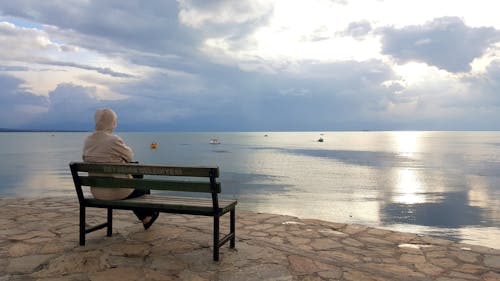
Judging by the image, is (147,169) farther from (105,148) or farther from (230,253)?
(230,253)

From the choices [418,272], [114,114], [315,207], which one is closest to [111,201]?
[114,114]

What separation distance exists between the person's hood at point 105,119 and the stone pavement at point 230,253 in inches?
63.8

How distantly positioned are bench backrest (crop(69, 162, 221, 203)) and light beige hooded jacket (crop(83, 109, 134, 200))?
0.20 meters

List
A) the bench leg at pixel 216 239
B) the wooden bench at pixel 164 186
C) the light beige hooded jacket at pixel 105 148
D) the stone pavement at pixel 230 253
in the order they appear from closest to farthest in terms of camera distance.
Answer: the stone pavement at pixel 230 253
the wooden bench at pixel 164 186
the bench leg at pixel 216 239
the light beige hooded jacket at pixel 105 148

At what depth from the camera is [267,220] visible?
7270 millimetres

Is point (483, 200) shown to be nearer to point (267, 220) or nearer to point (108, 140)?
point (267, 220)

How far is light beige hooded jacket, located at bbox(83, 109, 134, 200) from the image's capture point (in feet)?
16.4

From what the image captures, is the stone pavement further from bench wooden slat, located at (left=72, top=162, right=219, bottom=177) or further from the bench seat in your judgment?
bench wooden slat, located at (left=72, top=162, right=219, bottom=177)

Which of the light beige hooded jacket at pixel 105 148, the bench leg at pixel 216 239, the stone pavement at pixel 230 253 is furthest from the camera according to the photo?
the light beige hooded jacket at pixel 105 148

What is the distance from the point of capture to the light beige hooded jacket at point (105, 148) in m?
4.98

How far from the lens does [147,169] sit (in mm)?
4434

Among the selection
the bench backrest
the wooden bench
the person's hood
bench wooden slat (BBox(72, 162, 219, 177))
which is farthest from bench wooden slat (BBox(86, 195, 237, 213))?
the person's hood

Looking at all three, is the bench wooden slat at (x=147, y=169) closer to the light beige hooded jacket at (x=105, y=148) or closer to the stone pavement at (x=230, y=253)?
the light beige hooded jacket at (x=105, y=148)

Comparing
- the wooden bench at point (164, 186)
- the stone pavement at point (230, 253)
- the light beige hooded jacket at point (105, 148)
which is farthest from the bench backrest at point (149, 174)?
the stone pavement at point (230, 253)
